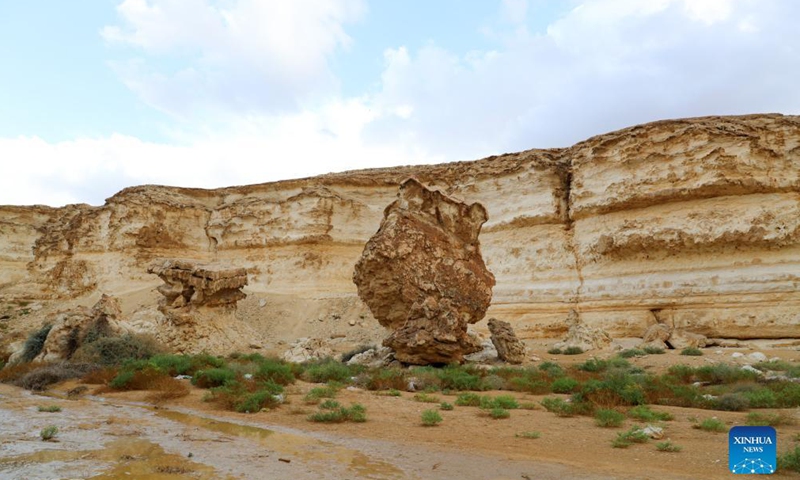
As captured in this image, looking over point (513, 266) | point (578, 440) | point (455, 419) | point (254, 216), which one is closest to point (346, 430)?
point (455, 419)

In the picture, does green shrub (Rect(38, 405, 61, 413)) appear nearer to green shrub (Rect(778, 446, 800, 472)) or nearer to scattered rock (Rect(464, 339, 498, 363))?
scattered rock (Rect(464, 339, 498, 363))

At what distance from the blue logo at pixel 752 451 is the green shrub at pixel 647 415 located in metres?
1.61

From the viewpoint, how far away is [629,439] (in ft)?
16.9

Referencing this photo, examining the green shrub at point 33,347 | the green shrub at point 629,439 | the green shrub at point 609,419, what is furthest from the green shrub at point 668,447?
the green shrub at point 33,347

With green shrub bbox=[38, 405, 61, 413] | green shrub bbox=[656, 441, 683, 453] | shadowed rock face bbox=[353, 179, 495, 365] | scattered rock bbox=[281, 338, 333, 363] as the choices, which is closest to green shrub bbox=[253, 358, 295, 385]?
shadowed rock face bbox=[353, 179, 495, 365]

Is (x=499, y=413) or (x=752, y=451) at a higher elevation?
(x=752, y=451)

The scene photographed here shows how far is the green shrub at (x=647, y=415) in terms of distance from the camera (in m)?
6.13

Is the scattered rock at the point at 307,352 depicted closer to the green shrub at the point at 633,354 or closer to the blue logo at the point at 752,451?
the green shrub at the point at 633,354

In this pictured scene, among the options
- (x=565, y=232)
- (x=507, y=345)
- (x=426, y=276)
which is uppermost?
(x=565, y=232)

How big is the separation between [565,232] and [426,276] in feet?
39.4

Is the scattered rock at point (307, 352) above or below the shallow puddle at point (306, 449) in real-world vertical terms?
Result: below

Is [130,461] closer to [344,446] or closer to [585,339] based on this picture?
[344,446]

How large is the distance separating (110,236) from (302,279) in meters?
13.6

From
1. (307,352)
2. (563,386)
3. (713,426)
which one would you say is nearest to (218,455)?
(713,426)
